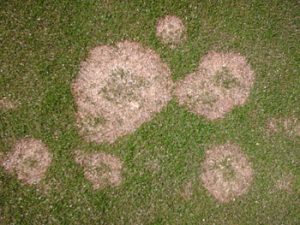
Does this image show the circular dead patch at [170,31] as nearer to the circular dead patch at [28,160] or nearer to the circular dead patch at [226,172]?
the circular dead patch at [226,172]

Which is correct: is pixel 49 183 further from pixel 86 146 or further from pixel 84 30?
pixel 84 30

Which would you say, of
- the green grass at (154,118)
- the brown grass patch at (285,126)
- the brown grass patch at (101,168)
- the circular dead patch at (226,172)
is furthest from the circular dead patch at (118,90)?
the brown grass patch at (285,126)

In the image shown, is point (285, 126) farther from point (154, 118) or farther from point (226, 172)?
point (154, 118)

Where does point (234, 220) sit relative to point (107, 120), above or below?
below

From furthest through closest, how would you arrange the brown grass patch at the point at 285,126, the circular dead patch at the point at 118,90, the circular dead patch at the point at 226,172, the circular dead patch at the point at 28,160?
the brown grass patch at the point at 285,126 < the circular dead patch at the point at 226,172 < the circular dead patch at the point at 118,90 < the circular dead patch at the point at 28,160

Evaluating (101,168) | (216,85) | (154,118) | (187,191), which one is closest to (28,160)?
(101,168)

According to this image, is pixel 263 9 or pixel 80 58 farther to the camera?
pixel 263 9

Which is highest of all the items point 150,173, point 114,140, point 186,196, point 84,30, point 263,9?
point 84,30

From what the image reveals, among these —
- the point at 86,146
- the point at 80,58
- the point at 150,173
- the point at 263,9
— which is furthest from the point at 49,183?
the point at 263,9
